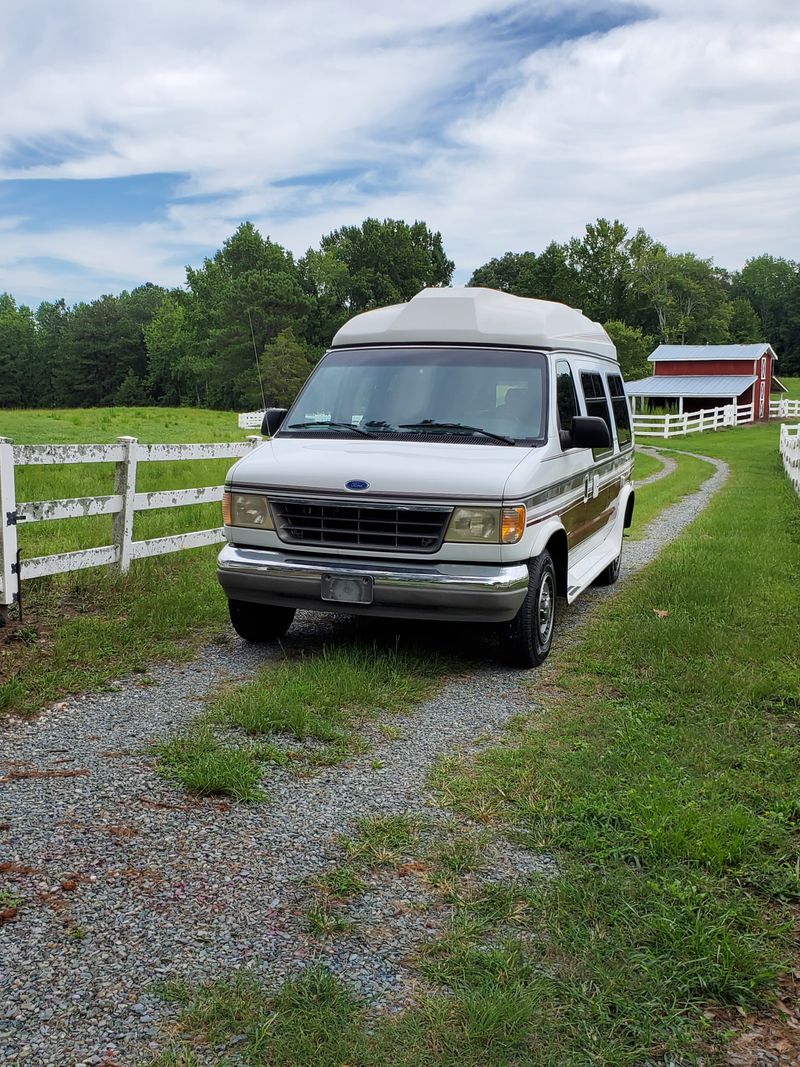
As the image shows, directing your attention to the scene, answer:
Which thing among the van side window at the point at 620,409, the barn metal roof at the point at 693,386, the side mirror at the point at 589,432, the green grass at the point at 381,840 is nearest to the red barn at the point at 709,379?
the barn metal roof at the point at 693,386

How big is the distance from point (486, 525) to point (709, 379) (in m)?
54.1

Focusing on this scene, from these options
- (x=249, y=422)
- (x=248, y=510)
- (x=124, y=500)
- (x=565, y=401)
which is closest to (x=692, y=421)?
(x=249, y=422)

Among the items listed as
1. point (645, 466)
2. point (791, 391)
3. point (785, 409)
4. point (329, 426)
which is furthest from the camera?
point (791, 391)

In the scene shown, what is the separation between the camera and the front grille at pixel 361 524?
5.68m

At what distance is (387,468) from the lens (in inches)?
227

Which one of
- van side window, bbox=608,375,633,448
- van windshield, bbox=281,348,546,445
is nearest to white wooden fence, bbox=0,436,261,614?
van windshield, bbox=281,348,546,445

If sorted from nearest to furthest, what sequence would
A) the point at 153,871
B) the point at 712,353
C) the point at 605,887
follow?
1. the point at 605,887
2. the point at 153,871
3. the point at 712,353

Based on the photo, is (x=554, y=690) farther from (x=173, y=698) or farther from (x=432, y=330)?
(x=432, y=330)

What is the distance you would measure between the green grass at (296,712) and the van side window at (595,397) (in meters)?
2.86

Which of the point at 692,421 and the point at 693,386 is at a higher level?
the point at 693,386

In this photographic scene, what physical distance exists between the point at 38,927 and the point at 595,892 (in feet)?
6.36

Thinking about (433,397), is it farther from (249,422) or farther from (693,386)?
(693,386)

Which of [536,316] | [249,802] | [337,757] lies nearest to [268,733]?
[337,757]

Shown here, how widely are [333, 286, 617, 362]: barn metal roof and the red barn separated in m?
48.7
